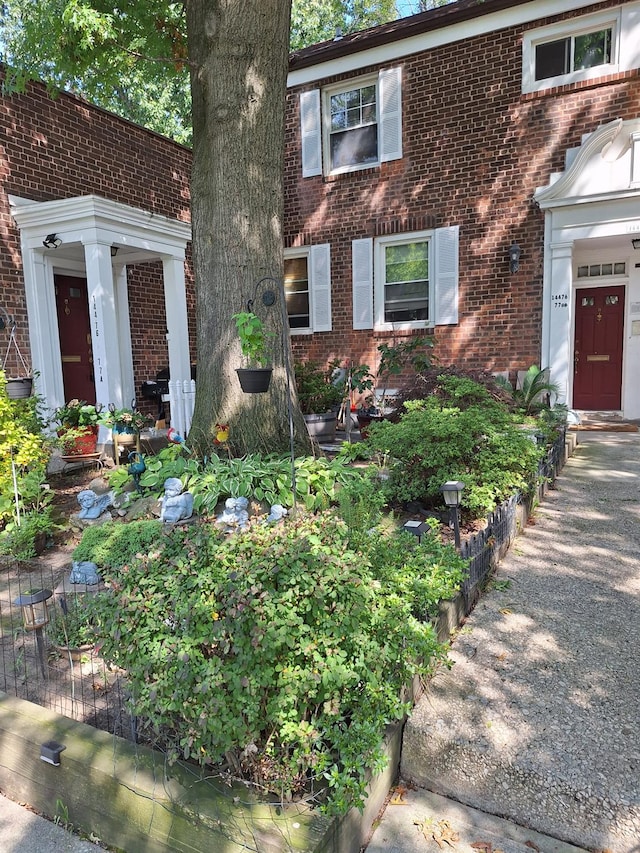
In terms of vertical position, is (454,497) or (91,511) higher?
(454,497)

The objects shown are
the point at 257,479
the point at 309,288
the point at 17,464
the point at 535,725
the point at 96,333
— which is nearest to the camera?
the point at 535,725

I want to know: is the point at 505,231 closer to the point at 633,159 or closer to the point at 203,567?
the point at 633,159

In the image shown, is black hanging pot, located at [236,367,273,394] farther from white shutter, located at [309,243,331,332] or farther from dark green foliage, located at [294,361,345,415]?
white shutter, located at [309,243,331,332]

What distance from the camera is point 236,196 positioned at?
452cm

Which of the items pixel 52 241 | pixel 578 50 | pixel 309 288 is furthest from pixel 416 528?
pixel 578 50

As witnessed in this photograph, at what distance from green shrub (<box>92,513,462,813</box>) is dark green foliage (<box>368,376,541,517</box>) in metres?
2.13

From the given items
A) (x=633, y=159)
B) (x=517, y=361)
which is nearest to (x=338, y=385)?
(x=517, y=361)

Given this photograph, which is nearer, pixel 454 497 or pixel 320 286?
pixel 454 497

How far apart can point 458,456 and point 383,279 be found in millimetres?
6664

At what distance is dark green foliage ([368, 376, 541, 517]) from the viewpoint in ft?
13.2

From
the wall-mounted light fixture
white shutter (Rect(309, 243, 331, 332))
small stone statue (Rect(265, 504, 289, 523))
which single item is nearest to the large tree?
small stone statue (Rect(265, 504, 289, 523))

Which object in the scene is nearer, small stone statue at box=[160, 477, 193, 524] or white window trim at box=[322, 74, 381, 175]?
small stone statue at box=[160, 477, 193, 524]

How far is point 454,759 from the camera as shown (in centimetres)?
204

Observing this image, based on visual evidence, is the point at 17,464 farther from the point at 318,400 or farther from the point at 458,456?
the point at 318,400
